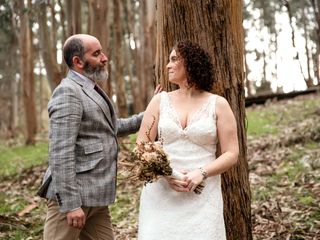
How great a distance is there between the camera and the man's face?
3.74 m

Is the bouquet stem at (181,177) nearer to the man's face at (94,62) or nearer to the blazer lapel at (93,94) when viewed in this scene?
the blazer lapel at (93,94)

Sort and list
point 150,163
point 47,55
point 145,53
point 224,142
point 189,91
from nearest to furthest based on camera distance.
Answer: point 150,163, point 224,142, point 189,91, point 47,55, point 145,53

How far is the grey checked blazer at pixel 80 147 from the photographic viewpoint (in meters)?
3.48

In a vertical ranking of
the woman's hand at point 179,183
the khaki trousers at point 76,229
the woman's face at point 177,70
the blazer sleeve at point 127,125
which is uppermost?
the woman's face at point 177,70

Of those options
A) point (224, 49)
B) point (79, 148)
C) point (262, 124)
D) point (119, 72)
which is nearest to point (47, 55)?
point (119, 72)

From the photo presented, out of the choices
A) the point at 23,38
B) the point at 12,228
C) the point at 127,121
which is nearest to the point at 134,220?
the point at 12,228

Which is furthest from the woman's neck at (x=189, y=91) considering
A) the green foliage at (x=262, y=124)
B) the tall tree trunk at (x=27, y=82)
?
the tall tree trunk at (x=27, y=82)

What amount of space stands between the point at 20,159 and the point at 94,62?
36.7 ft

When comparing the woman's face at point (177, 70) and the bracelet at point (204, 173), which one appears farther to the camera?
the woman's face at point (177, 70)

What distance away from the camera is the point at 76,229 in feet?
12.0

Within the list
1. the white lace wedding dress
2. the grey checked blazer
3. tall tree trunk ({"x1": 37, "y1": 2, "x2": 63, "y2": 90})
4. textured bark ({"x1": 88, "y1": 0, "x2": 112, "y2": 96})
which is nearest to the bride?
the white lace wedding dress

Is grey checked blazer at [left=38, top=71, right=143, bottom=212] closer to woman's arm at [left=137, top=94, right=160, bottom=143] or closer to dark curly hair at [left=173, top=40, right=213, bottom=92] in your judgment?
woman's arm at [left=137, top=94, right=160, bottom=143]

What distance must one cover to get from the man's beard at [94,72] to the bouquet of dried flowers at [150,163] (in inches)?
28.8

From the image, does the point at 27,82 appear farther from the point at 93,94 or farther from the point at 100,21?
the point at 93,94
